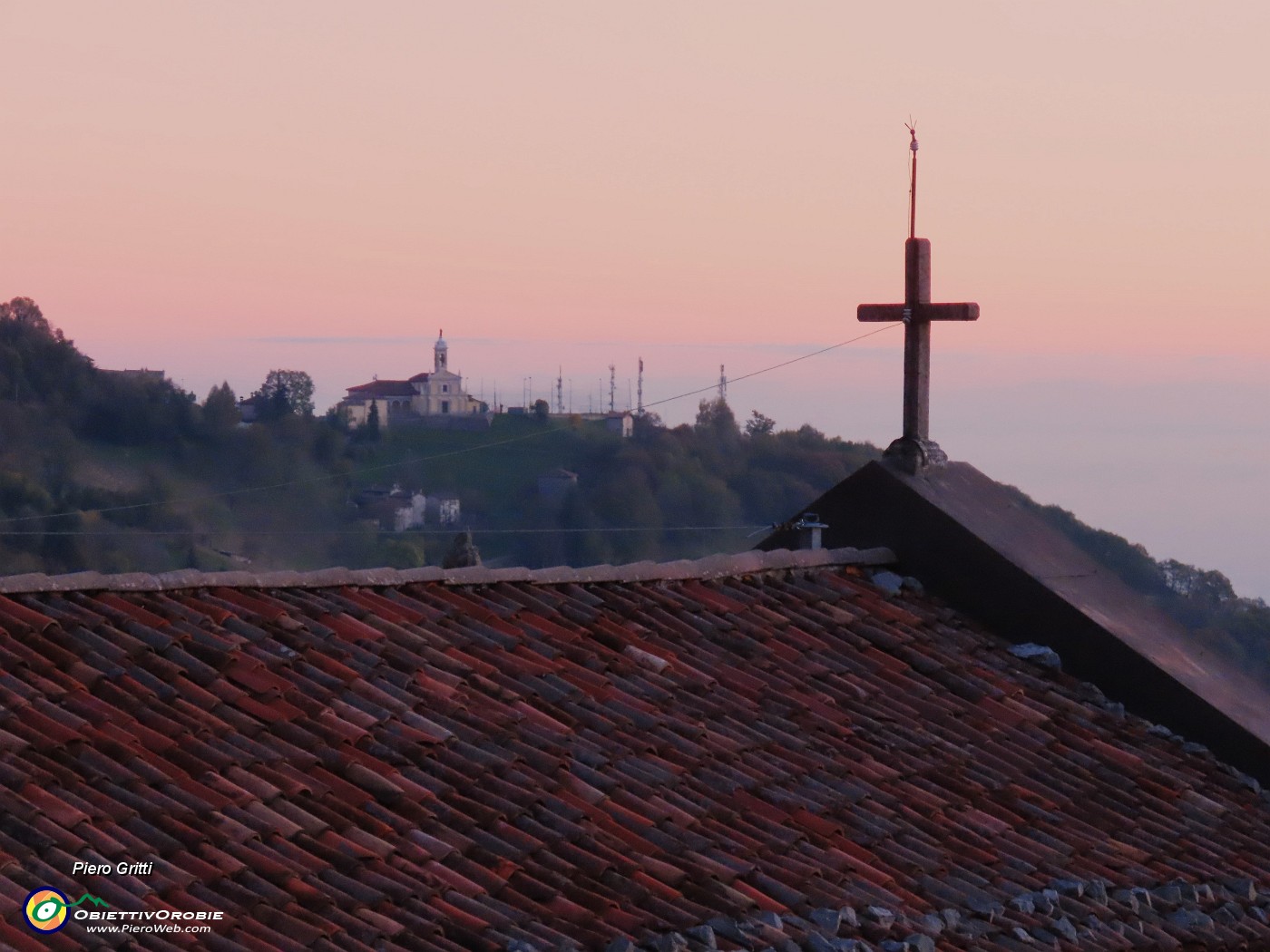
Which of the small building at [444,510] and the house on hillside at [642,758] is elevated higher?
the house on hillside at [642,758]

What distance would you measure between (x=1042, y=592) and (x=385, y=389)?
11542 centimetres

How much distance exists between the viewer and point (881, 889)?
24.8ft

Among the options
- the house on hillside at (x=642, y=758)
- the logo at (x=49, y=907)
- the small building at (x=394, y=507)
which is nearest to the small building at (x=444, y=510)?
the small building at (x=394, y=507)

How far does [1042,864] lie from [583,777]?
2.27 metres

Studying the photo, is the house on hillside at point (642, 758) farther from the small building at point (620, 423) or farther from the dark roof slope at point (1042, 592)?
the small building at point (620, 423)

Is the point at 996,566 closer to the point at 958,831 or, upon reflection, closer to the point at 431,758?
the point at 958,831

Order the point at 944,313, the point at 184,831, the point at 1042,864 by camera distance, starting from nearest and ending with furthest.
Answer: the point at 184,831 < the point at 1042,864 < the point at 944,313

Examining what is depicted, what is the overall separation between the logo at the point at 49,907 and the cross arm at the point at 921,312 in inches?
300

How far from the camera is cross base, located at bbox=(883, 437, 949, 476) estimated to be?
11905mm

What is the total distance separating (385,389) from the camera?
125 meters

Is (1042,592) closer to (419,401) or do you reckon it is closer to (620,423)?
(620,423)

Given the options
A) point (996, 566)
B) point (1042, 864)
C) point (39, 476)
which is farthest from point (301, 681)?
point (39, 476)

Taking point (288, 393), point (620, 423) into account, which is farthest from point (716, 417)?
point (288, 393)

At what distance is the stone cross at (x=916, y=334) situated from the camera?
12.0 meters
